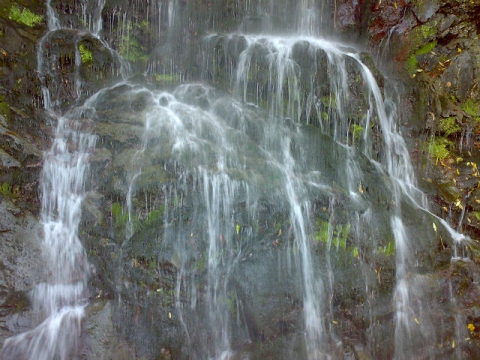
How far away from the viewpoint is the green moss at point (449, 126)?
7672 mm

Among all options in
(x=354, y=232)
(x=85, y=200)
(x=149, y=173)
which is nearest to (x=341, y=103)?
(x=354, y=232)

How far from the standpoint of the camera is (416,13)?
26.8ft

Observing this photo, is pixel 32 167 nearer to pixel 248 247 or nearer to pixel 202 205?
pixel 202 205

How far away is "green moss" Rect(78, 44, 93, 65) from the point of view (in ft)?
23.2

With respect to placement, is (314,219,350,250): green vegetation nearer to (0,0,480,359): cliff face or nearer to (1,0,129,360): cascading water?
(0,0,480,359): cliff face

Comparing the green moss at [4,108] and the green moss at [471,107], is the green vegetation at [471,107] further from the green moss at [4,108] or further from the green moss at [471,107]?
the green moss at [4,108]

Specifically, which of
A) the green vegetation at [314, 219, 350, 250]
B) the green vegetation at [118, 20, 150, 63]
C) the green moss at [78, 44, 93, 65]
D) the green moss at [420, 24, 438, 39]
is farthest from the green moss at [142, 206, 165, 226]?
the green moss at [420, 24, 438, 39]

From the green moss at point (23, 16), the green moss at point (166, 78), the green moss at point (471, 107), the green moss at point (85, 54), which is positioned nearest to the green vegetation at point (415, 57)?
the green moss at point (471, 107)

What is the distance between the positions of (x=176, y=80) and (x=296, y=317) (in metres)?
5.01

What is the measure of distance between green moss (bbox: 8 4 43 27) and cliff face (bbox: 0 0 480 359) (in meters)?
0.02

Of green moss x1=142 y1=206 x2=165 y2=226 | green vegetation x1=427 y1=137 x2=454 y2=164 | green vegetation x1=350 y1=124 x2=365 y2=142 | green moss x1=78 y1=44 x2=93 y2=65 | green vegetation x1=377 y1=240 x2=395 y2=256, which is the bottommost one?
green vegetation x1=377 y1=240 x2=395 y2=256

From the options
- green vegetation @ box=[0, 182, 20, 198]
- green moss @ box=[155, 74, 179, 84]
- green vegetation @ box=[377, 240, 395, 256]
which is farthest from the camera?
green moss @ box=[155, 74, 179, 84]

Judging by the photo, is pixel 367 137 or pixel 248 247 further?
pixel 367 137

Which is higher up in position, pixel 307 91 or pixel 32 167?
pixel 307 91
